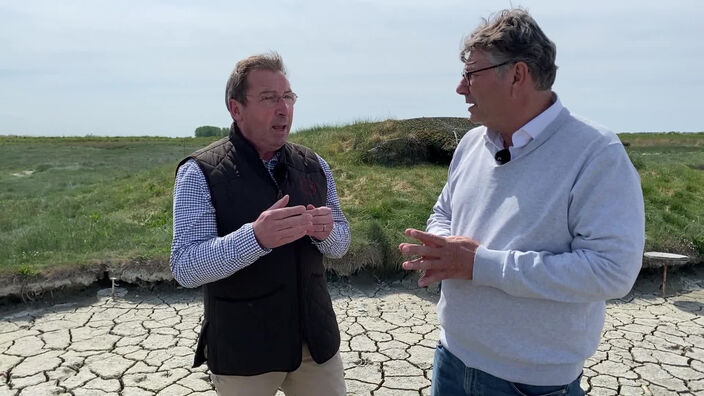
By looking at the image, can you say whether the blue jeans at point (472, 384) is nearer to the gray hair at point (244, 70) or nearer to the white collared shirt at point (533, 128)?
the white collared shirt at point (533, 128)

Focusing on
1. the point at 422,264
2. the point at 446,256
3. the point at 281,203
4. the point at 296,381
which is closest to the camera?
the point at 446,256

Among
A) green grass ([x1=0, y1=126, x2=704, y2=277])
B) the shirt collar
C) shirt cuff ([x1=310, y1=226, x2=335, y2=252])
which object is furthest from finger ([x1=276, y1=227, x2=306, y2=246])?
green grass ([x1=0, y1=126, x2=704, y2=277])

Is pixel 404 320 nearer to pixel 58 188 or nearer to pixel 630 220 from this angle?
pixel 630 220

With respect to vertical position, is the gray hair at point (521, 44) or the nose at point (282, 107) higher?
the gray hair at point (521, 44)

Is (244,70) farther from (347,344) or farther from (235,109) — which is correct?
(347,344)

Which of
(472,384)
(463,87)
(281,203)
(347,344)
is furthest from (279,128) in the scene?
(347,344)

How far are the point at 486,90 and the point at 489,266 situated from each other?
616mm

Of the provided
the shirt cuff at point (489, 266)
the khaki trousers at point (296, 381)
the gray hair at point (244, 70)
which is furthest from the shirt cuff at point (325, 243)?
the shirt cuff at point (489, 266)

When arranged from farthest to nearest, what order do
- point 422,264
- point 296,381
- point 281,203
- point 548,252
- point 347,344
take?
1. point 347,344
2. point 296,381
3. point 281,203
4. point 422,264
5. point 548,252

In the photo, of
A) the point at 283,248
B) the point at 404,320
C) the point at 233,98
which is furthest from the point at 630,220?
the point at 404,320

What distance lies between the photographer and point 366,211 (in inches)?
323

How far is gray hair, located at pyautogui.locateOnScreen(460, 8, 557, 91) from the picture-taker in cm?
196

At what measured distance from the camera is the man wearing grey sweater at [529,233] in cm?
180

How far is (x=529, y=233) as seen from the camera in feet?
6.34
